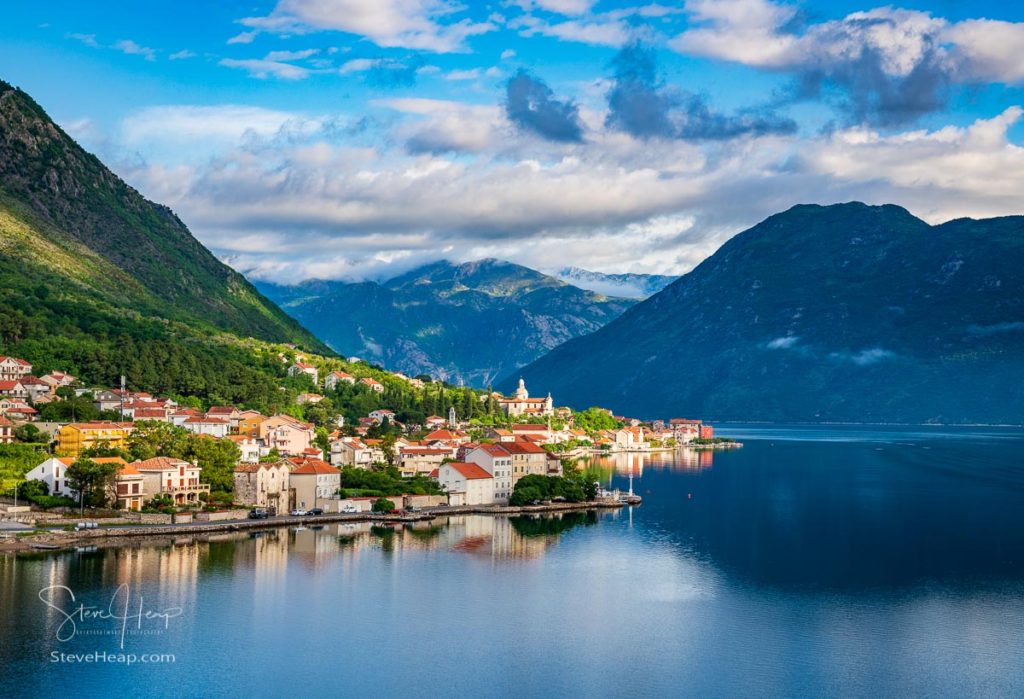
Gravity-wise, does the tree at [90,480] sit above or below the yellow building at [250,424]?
below

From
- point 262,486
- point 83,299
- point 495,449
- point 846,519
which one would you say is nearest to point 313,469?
point 262,486

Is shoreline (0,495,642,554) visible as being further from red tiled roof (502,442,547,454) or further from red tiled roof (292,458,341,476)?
red tiled roof (502,442,547,454)

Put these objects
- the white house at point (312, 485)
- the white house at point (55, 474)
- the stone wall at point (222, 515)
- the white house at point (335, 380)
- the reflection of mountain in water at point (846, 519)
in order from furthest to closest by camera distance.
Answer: the white house at point (335, 380) < the white house at point (312, 485) < the stone wall at point (222, 515) < the white house at point (55, 474) < the reflection of mountain in water at point (846, 519)

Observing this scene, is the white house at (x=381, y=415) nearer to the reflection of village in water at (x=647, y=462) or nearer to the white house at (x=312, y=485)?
the reflection of village in water at (x=647, y=462)

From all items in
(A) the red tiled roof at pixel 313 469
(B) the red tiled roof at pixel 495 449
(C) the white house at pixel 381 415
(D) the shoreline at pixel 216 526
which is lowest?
(D) the shoreline at pixel 216 526

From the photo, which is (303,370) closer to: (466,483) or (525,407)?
(525,407)

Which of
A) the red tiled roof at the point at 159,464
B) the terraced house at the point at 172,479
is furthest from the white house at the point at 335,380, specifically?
the red tiled roof at the point at 159,464

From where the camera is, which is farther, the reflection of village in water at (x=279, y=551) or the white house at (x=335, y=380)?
the white house at (x=335, y=380)
